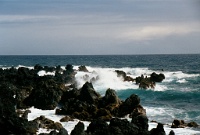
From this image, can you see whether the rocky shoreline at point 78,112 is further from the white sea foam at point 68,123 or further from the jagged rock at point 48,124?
the white sea foam at point 68,123

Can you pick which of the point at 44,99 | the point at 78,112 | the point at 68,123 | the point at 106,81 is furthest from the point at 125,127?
the point at 106,81

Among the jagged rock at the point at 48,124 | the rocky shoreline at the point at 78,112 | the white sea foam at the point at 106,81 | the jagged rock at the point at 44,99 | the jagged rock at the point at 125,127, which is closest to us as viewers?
the jagged rock at the point at 125,127

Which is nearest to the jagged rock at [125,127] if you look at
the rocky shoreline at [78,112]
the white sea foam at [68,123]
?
the rocky shoreline at [78,112]

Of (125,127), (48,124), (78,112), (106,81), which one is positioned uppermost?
(106,81)

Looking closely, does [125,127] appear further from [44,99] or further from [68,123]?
[44,99]

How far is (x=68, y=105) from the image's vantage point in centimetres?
2630

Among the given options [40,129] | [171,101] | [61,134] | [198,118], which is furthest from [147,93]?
[61,134]

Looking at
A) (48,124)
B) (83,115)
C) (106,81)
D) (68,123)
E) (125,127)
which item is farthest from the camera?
(106,81)

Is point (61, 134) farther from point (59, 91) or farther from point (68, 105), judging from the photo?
point (59, 91)

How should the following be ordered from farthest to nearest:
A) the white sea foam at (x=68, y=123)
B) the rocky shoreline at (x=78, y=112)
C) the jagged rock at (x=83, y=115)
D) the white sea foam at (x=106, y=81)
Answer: the white sea foam at (x=106, y=81), the jagged rock at (x=83, y=115), the white sea foam at (x=68, y=123), the rocky shoreline at (x=78, y=112)

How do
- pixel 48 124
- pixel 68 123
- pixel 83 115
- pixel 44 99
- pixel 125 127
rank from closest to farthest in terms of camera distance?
pixel 125 127 < pixel 48 124 < pixel 68 123 < pixel 83 115 < pixel 44 99

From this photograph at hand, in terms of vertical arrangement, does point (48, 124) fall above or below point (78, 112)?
below

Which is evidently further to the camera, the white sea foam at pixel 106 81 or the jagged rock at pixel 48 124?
the white sea foam at pixel 106 81

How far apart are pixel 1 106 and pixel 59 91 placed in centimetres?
928
